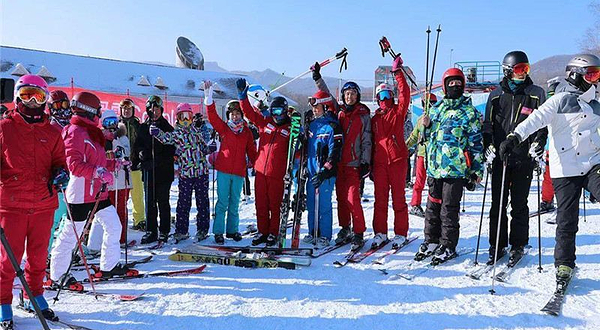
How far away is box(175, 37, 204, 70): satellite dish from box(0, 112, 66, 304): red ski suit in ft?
102

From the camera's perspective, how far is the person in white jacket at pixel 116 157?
5039mm

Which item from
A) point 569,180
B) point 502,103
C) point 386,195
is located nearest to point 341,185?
point 386,195

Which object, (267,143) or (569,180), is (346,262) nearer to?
(267,143)

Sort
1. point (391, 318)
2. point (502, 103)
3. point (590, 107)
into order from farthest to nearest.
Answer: point (502, 103), point (590, 107), point (391, 318)

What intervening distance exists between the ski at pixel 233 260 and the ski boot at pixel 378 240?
1.25 metres

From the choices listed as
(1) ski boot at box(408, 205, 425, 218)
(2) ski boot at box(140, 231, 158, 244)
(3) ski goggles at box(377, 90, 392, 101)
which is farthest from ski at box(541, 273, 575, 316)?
(2) ski boot at box(140, 231, 158, 244)

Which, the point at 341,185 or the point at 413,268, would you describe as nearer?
the point at 413,268

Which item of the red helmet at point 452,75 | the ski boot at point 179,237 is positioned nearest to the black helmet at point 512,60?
the red helmet at point 452,75

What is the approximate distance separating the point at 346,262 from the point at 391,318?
4.82 feet

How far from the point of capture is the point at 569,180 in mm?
3814

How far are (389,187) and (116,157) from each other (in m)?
3.47

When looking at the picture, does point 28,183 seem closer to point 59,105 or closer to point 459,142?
point 59,105

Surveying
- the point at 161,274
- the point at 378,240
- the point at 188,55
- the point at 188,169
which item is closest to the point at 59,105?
the point at 188,169

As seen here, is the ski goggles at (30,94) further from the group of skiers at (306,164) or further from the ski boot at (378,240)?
the ski boot at (378,240)
